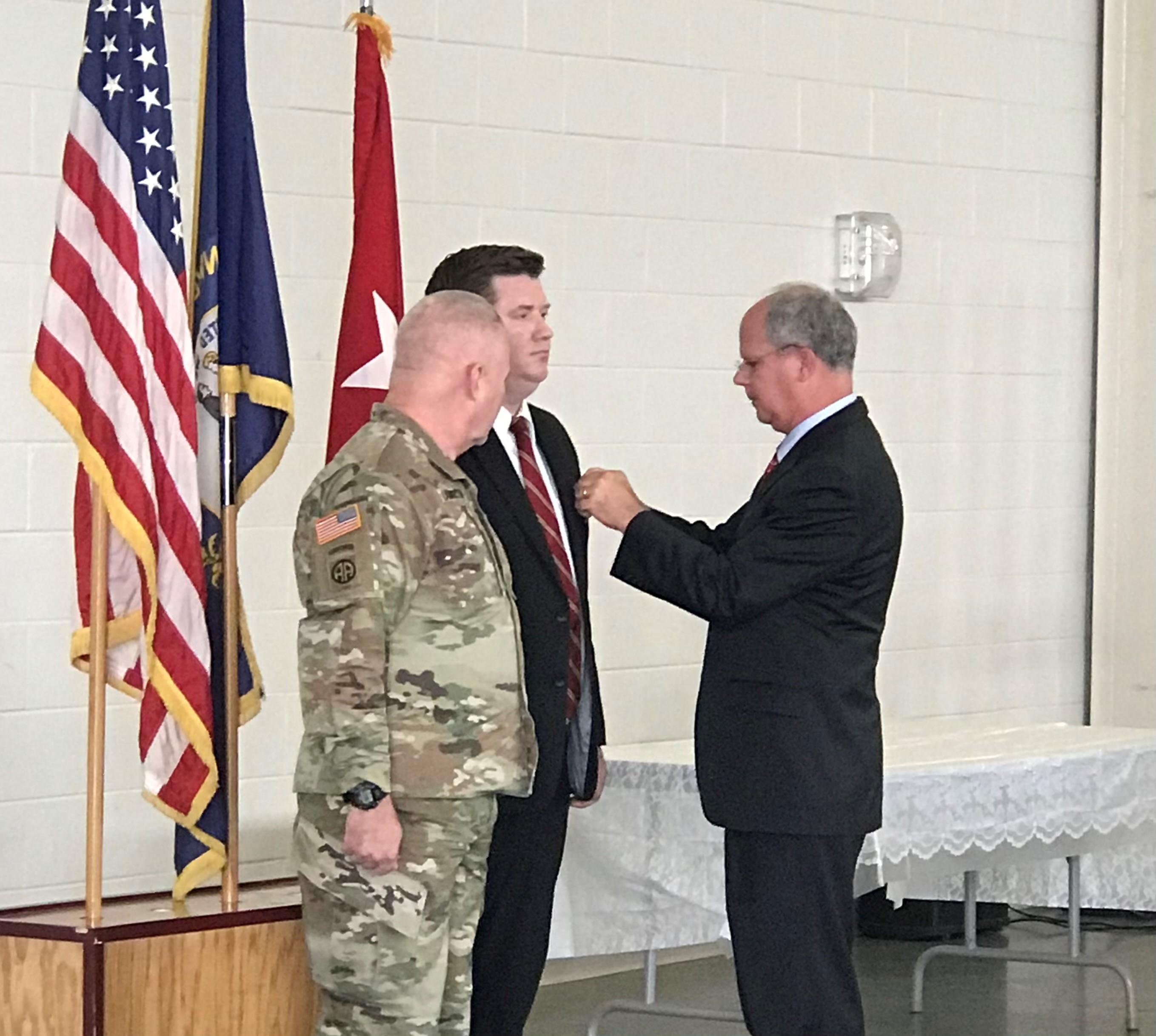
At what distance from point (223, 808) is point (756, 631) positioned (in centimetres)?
100

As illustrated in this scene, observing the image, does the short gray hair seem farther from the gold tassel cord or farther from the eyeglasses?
the gold tassel cord

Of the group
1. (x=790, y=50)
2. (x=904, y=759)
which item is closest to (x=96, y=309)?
(x=904, y=759)

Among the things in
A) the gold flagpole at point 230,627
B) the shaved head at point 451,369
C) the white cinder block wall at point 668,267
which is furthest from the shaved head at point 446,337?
the white cinder block wall at point 668,267

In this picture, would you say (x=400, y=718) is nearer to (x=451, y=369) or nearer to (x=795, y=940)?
(x=451, y=369)

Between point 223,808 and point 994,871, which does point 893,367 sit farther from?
point 223,808

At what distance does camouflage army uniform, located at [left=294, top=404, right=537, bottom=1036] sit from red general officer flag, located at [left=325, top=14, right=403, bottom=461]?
475 millimetres

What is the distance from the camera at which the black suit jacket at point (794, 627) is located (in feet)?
11.4

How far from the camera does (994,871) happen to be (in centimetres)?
563

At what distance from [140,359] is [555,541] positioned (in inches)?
30.7

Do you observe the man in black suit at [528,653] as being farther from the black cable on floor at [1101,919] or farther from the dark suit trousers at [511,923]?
the black cable on floor at [1101,919]

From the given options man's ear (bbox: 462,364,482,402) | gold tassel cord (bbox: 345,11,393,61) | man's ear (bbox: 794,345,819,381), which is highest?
gold tassel cord (bbox: 345,11,393,61)

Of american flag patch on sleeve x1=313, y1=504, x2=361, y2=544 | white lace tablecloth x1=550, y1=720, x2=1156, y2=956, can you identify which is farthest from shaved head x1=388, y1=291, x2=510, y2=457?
white lace tablecloth x1=550, y1=720, x2=1156, y2=956

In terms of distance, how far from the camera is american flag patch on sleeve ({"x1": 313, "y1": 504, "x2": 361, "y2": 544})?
2906 millimetres

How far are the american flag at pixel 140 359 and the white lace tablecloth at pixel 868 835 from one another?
4.22 ft
